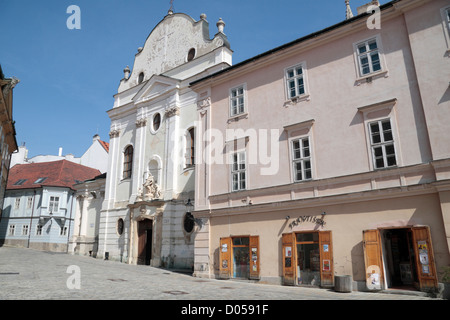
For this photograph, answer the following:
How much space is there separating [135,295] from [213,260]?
7567 millimetres

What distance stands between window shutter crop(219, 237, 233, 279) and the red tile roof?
31914 millimetres

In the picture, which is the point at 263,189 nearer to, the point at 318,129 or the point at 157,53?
the point at 318,129

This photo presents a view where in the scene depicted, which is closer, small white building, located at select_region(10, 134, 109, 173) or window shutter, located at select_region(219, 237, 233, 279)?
window shutter, located at select_region(219, 237, 233, 279)

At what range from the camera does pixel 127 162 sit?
30.0 meters

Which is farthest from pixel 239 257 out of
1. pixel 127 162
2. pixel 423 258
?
pixel 127 162

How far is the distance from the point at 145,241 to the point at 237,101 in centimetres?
1318

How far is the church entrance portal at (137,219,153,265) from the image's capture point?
25.3m

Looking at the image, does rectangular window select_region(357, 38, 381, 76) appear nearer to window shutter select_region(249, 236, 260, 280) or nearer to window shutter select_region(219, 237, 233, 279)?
window shutter select_region(249, 236, 260, 280)

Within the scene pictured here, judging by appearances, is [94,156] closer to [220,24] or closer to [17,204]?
[17,204]

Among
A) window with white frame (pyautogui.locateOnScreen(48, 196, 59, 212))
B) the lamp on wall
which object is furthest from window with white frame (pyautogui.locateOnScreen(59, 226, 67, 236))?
the lamp on wall

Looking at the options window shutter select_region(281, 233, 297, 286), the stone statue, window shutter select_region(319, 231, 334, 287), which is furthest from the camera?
the stone statue

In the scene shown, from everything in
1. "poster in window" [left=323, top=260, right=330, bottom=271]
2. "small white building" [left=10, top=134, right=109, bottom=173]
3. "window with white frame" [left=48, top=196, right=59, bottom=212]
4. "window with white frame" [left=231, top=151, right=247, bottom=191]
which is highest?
"small white building" [left=10, top=134, right=109, bottom=173]

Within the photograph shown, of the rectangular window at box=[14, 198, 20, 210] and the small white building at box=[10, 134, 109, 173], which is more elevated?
the small white building at box=[10, 134, 109, 173]

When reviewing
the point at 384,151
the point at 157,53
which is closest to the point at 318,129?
the point at 384,151
